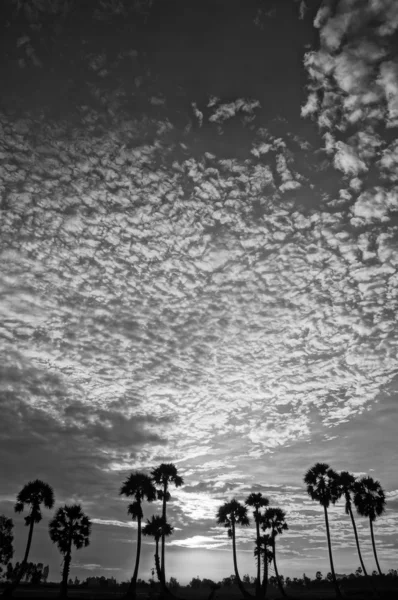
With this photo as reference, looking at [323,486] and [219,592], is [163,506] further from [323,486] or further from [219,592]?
[219,592]

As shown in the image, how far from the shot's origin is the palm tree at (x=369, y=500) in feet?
205

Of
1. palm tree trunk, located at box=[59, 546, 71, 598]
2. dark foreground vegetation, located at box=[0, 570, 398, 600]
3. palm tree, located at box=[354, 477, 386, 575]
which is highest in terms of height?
palm tree, located at box=[354, 477, 386, 575]

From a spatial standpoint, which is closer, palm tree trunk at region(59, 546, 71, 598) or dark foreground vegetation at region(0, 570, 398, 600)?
palm tree trunk at region(59, 546, 71, 598)

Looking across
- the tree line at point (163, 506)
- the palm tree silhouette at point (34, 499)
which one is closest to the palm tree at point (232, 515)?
the tree line at point (163, 506)

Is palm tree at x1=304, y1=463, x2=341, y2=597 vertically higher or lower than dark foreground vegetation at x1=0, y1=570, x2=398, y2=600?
higher

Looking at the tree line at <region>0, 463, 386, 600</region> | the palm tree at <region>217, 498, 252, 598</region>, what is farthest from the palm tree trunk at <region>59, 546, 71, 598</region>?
the palm tree at <region>217, 498, 252, 598</region>

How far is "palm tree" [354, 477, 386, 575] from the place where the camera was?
62375mm

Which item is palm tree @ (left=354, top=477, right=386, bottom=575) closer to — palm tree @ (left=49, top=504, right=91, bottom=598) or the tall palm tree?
the tall palm tree

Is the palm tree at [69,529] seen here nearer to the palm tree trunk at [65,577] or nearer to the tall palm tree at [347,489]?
the palm tree trunk at [65,577]

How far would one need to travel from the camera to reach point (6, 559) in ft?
253

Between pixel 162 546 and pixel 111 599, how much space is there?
858 centimetres

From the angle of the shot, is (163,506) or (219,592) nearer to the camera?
(163,506)

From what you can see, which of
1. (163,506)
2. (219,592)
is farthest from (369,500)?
(219,592)

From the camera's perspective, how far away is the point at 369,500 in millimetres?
62906
